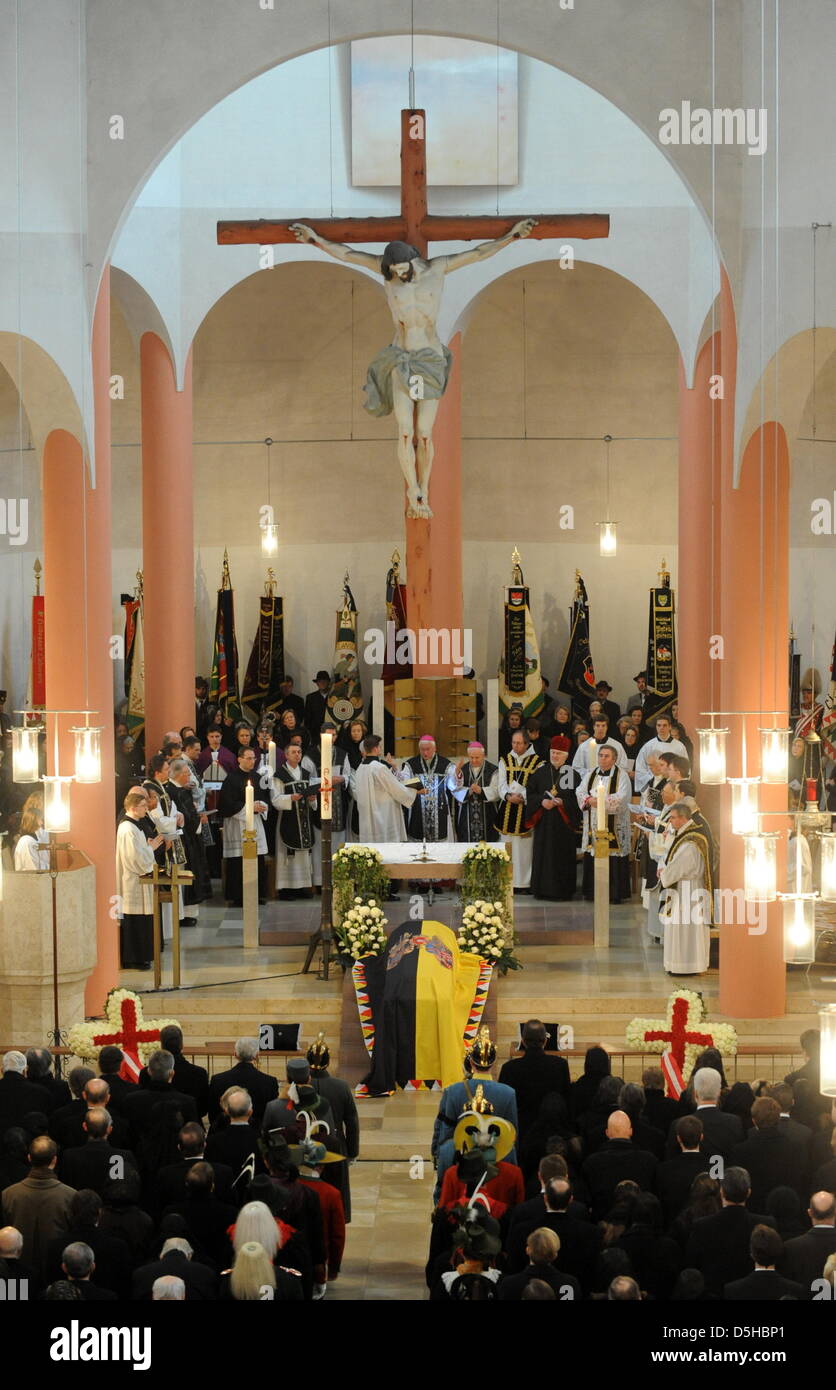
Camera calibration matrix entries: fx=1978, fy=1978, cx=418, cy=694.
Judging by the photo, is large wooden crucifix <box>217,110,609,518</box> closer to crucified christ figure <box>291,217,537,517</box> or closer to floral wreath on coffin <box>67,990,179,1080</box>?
crucified christ figure <box>291,217,537,517</box>

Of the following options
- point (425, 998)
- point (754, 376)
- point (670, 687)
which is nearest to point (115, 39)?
point (754, 376)

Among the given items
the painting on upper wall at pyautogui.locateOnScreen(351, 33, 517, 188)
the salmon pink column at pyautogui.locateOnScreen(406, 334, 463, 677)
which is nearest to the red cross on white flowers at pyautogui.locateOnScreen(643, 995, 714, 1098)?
the salmon pink column at pyautogui.locateOnScreen(406, 334, 463, 677)

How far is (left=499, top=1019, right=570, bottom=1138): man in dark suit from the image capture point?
10562mm

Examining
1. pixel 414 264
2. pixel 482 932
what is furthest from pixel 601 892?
pixel 414 264

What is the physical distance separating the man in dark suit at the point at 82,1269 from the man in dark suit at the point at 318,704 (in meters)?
14.8

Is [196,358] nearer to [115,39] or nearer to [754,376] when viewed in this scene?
[115,39]

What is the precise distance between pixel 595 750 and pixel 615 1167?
7.62 m

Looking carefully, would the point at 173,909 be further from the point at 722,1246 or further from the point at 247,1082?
the point at 722,1246

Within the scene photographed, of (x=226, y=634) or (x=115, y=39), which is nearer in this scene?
(x=115, y=39)

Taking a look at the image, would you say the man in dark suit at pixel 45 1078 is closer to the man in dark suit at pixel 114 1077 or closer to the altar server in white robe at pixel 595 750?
the man in dark suit at pixel 114 1077

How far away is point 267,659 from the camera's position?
23.1 m

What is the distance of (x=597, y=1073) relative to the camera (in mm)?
10422

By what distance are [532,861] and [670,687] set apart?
4802mm

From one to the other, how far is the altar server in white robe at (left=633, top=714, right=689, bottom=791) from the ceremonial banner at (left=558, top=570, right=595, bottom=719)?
17.3ft
